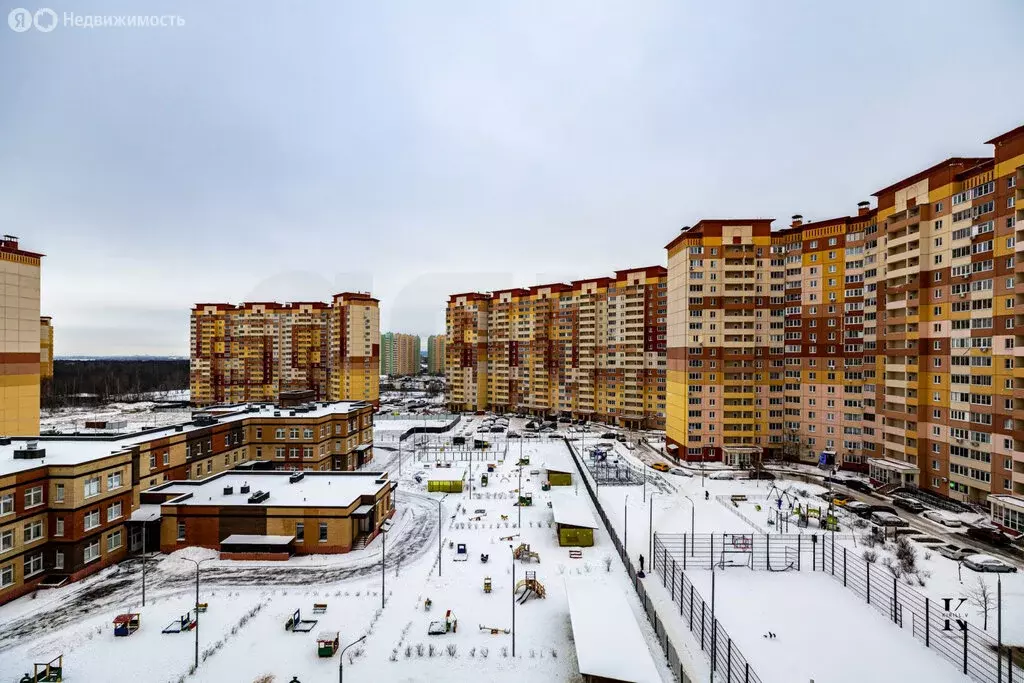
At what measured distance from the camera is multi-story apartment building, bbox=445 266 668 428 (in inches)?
3187

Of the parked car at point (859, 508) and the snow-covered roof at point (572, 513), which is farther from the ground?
the snow-covered roof at point (572, 513)

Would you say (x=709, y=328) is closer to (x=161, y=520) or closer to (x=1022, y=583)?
(x=1022, y=583)

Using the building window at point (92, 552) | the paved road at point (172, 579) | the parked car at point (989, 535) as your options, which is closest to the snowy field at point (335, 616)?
the paved road at point (172, 579)

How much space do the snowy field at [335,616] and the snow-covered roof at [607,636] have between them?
3.88 ft

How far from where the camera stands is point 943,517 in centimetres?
3616

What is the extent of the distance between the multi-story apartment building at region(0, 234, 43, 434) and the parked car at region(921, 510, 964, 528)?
240 ft

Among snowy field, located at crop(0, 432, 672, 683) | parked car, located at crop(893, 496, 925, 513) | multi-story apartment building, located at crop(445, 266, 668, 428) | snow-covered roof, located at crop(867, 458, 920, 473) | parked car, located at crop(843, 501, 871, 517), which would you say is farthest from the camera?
multi-story apartment building, located at crop(445, 266, 668, 428)

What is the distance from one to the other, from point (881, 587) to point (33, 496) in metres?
43.8

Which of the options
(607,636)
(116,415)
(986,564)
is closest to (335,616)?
(607,636)

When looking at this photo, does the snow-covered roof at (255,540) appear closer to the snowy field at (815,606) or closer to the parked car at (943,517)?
the snowy field at (815,606)

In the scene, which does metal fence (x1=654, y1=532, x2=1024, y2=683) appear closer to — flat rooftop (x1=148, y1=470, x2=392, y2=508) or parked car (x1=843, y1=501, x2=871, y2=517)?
parked car (x1=843, y1=501, x2=871, y2=517)

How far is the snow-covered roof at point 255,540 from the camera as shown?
29.3m

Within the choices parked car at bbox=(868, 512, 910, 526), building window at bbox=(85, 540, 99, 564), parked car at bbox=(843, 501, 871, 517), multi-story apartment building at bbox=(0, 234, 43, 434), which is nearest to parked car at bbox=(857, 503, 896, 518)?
parked car at bbox=(843, 501, 871, 517)

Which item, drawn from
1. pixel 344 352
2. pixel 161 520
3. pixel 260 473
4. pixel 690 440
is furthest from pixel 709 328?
pixel 344 352
